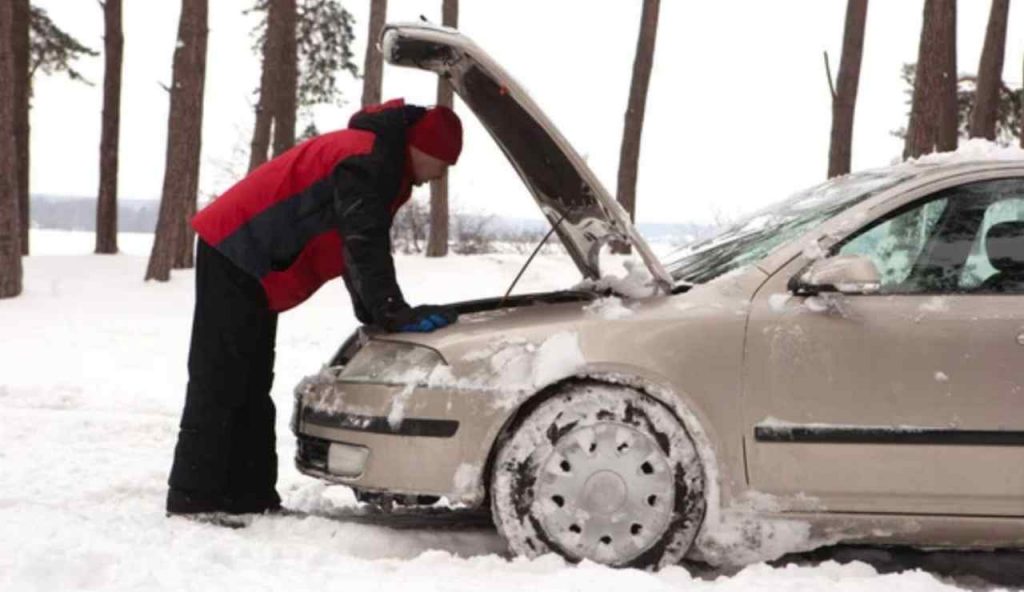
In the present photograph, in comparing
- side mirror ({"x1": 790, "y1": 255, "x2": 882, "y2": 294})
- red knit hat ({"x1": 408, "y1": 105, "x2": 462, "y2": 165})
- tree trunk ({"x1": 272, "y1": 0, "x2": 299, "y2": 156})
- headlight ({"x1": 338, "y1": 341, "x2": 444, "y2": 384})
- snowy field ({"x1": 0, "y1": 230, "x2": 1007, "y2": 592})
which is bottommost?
snowy field ({"x1": 0, "y1": 230, "x2": 1007, "y2": 592})

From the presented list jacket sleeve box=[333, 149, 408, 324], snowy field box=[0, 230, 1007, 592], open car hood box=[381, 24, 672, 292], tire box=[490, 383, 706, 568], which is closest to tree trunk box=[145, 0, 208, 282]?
snowy field box=[0, 230, 1007, 592]

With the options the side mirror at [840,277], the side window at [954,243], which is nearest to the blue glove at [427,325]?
the side mirror at [840,277]

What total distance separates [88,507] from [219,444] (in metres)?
0.61

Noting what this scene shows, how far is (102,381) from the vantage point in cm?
838

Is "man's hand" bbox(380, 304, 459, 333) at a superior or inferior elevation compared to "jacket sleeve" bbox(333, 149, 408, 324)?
inferior

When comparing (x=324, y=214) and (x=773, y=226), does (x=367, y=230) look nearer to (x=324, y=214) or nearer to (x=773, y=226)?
(x=324, y=214)

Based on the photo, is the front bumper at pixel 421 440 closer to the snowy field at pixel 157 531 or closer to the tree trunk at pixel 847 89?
the snowy field at pixel 157 531

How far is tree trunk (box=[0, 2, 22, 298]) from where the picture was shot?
13.8 m

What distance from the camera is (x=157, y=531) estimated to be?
4336 mm

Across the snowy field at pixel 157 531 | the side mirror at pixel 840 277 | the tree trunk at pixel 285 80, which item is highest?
the tree trunk at pixel 285 80

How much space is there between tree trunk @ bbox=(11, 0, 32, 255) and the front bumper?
17234 mm

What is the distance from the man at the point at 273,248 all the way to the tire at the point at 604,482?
726 millimetres

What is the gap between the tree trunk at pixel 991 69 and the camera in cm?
2144

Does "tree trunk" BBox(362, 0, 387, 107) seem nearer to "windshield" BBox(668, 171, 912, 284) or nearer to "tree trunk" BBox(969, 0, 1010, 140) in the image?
"tree trunk" BBox(969, 0, 1010, 140)
